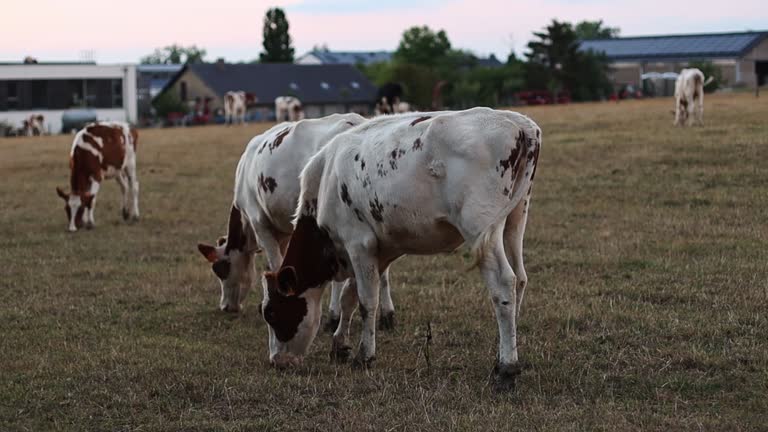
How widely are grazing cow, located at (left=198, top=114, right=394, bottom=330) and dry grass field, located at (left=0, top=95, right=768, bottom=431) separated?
413 millimetres

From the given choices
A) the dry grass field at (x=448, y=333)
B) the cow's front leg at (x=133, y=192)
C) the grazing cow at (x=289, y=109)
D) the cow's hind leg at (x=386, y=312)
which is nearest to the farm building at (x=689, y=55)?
the grazing cow at (x=289, y=109)

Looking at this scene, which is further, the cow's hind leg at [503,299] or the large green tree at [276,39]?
the large green tree at [276,39]

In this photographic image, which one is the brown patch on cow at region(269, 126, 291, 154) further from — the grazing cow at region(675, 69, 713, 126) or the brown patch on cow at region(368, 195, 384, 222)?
the grazing cow at region(675, 69, 713, 126)

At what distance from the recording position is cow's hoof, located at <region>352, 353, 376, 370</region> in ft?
27.0

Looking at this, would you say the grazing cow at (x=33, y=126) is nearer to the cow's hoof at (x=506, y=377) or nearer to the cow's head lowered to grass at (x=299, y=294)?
the cow's head lowered to grass at (x=299, y=294)

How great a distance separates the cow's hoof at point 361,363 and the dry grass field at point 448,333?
0.35ft

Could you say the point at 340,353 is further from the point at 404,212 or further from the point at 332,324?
the point at 404,212

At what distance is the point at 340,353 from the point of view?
340 inches

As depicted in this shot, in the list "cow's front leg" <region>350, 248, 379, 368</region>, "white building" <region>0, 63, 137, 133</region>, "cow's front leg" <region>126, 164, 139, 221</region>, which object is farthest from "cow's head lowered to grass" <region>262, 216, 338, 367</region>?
"white building" <region>0, 63, 137, 133</region>

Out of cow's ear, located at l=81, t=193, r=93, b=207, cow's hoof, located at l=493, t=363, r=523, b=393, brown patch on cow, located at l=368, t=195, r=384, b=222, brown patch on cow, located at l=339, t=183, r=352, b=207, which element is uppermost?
brown patch on cow, located at l=339, t=183, r=352, b=207

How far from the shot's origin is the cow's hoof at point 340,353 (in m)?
8.62

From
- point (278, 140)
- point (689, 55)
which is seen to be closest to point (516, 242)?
point (278, 140)

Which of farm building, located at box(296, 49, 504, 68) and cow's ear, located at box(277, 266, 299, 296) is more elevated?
farm building, located at box(296, 49, 504, 68)

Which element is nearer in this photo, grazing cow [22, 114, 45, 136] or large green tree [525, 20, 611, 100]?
grazing cow [22, 114, 45, 136]
